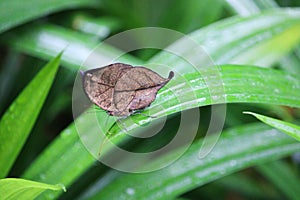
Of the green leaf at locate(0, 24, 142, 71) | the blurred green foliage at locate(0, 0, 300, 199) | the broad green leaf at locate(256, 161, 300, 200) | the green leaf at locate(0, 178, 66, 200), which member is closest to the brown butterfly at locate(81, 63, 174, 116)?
the blurred green foliage at locate(0, 0, 300, 199)

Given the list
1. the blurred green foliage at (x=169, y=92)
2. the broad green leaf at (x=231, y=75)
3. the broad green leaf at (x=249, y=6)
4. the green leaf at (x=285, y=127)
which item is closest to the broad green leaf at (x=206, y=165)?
the blurred green foliage at (x=169, y=92)

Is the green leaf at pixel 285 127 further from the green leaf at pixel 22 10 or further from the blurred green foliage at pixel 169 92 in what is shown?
the green leaf at pixel 22 10

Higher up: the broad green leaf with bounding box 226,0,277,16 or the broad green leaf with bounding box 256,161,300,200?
the broad green leaf with bounding box 226,0,277,16

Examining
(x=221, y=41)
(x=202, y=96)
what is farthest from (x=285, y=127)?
(x=221, y=41)

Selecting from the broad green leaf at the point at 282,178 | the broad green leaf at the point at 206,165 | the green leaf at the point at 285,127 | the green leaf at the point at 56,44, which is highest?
the green leaf at the point at 285,127

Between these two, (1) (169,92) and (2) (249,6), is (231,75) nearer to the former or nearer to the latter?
(1) (169,92)

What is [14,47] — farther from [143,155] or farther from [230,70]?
[230,70]

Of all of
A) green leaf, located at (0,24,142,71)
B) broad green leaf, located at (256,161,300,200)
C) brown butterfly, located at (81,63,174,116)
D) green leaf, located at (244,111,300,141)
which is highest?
brown butterfly, located at (81,63,174,116)

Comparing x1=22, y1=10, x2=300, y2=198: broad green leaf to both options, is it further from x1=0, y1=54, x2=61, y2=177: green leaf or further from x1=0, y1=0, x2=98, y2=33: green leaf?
x1=0, y1=0, x2=98, y2=33: green leaf
